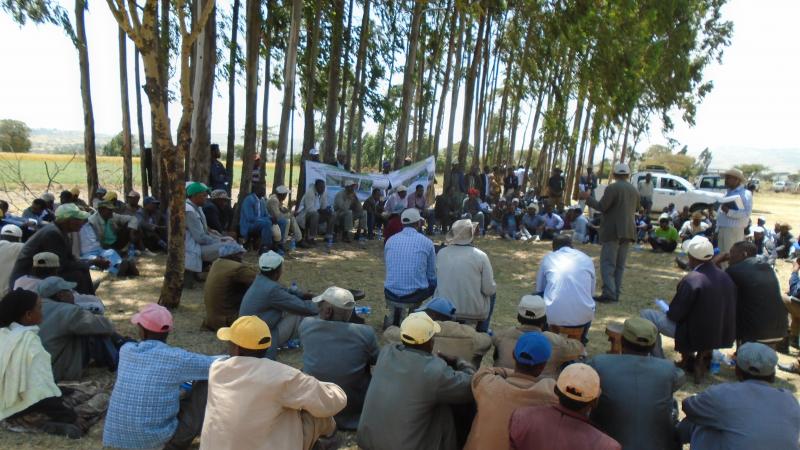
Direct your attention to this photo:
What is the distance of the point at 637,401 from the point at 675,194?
2022cm

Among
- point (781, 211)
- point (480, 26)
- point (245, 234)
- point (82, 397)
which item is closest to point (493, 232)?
point (480, 26)

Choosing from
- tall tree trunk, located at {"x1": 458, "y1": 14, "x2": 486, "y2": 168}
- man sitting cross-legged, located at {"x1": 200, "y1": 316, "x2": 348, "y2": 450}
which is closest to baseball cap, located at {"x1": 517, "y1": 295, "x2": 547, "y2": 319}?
man sitting cross-legged, located at {"x1": 200, "y1": 316, "x2": 348, "y2": 450}

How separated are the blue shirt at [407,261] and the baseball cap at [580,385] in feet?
11.2

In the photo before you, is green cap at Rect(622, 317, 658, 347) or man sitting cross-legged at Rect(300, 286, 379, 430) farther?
man sitting cross-legged at Rect(300, 286, 379, 430)

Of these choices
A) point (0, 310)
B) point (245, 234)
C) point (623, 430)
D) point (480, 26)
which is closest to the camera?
point (623, 430)

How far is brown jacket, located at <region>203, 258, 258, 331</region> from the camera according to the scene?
20.7 feet

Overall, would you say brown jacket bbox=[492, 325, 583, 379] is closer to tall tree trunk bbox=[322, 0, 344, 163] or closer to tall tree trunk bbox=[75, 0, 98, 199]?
tall tree trunk bbox=[322, 0, 344, 163]

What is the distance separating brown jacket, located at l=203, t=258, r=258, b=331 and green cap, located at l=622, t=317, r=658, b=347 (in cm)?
382

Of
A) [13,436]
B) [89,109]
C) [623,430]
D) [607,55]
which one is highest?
[607,55]

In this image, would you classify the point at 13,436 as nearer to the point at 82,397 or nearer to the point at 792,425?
the point at 82,397

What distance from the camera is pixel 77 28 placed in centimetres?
1252

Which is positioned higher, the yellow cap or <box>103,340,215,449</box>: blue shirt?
the yellow cap

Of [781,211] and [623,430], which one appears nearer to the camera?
[623,430]

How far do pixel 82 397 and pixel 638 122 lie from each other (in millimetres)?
33310
